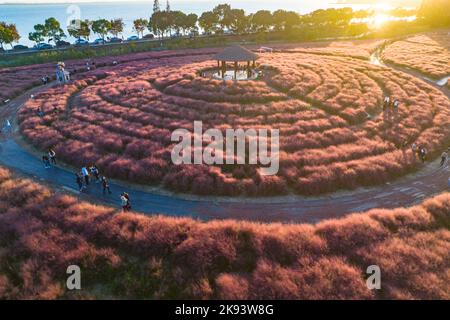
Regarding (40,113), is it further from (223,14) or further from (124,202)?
(223,14)

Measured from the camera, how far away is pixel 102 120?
40.4 meters

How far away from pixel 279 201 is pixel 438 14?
140 m

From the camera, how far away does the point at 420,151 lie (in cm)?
3092

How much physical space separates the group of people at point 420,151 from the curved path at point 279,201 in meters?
1.60

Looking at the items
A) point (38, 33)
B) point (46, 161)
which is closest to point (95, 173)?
point (46, 161)

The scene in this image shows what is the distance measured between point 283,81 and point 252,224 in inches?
1410

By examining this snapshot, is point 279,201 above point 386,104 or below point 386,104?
below

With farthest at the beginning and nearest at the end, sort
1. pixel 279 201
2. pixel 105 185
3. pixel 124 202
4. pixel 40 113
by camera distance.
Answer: pixel 40 113 < pixel 105 185 < pixel 279 201 < pixel 124 202

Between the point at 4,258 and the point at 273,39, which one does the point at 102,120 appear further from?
the point at 273,39

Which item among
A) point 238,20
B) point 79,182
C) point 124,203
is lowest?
point 124,203

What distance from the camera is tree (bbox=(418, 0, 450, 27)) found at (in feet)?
404

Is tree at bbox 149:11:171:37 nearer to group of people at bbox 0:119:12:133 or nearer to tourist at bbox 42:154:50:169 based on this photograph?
group of people at bbox 0:119:12:133

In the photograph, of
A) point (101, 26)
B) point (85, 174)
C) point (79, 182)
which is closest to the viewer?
point (79, 182)

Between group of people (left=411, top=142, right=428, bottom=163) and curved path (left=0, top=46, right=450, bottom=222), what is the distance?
5.26ft
